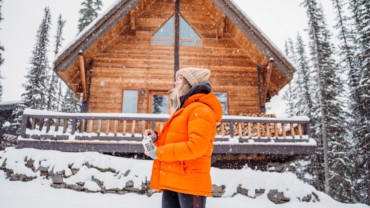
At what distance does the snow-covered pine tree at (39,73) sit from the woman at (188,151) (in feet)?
103

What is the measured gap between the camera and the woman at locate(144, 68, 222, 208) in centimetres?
228

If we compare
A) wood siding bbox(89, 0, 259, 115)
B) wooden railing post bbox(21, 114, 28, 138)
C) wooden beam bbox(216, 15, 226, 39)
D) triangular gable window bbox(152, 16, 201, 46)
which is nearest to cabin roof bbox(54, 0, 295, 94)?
wooden beam bbox(216, 15, 226, 39)

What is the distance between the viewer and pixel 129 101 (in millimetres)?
13375

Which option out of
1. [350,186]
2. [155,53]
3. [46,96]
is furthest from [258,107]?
[46,96]

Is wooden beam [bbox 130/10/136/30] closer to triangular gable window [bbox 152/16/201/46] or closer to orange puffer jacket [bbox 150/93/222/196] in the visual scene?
triangular gable window [bbox 152/16/201/46]

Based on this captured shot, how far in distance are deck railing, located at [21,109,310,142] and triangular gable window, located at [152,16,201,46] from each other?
522cm

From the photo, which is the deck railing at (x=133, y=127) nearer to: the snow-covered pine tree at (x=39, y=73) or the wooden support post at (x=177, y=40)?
the wooden support post at (x=177, y=40)

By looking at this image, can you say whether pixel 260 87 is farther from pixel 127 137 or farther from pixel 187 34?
pixel 127 137

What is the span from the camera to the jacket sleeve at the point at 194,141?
2.24 meters

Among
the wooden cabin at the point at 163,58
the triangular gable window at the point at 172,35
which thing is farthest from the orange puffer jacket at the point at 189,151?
the triangular gable window at the point at 172,35

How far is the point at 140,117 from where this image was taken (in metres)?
10.3

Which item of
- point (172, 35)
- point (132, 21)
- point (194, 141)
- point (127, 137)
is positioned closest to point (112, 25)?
point (132, 21)

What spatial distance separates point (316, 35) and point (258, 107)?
16198mm

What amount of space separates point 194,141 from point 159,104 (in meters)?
11.4
